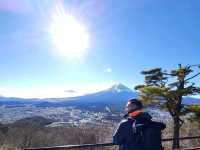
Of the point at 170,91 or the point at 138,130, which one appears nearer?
the point at 138,130

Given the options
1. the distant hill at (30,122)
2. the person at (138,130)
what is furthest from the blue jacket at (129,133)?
the distant hill at (30,122)

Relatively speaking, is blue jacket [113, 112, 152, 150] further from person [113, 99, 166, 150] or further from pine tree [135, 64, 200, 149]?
pine tree [135, 64, 200, 149]

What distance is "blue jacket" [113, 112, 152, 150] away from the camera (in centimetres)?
460

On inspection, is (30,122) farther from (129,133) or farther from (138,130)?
(138,130)

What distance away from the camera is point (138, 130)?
457cm

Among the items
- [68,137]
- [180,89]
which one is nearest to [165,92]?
[180,89]

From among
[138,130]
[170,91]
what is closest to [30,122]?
[170,91]

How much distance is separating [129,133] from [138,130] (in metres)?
0.14

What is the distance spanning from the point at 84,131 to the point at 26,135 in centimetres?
384

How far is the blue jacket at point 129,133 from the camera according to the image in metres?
4.60

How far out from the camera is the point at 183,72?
23.8 metres

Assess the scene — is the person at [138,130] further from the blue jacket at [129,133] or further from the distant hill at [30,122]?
the distant hill at [30,122]

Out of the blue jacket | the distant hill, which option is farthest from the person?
the distant hill

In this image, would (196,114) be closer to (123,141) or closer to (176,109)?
(176,109)
